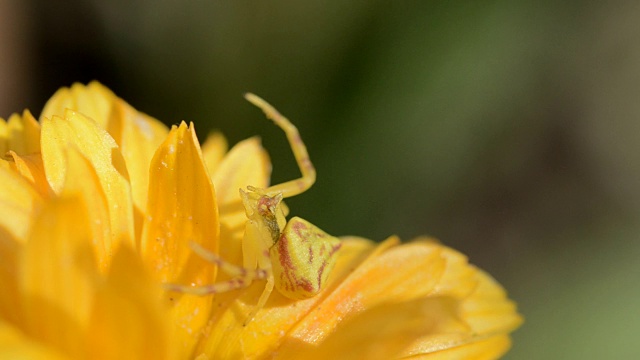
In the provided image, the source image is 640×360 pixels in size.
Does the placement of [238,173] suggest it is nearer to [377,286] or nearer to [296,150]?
[296,150]

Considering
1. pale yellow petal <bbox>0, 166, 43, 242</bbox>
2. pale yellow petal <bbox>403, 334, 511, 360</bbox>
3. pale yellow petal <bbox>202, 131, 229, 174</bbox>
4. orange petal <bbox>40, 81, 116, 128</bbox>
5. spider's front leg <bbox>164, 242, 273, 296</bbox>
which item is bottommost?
pale yellow petal <bbox>403, 334, 511, 360</bbox>

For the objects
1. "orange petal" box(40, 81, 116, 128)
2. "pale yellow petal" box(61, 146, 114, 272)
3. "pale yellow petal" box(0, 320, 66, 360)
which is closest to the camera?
"pale yellow petal" box(0, 320, 66, 360)

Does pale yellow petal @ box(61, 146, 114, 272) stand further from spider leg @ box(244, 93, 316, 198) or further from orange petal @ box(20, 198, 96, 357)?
spider leg @ box(244, 93, 316, 198)

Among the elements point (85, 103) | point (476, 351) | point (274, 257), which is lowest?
point (476, 351)

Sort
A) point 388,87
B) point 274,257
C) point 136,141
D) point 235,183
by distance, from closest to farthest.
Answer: point 274,257 < point 136,141 < point 235,183 < point 388,87

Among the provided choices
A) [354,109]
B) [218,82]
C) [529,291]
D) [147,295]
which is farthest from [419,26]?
[147,295]

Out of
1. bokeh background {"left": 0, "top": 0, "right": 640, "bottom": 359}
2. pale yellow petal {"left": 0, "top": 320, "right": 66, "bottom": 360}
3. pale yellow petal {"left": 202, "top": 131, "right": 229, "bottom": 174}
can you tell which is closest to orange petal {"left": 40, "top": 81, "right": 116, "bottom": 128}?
pale yellow petal {"left": 202, "top": 131, "right": 229, "bottom": 174}

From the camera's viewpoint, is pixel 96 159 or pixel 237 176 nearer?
pixel 96 159

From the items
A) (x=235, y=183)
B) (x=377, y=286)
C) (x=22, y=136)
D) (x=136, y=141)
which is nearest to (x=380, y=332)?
(x=377, y=286)
